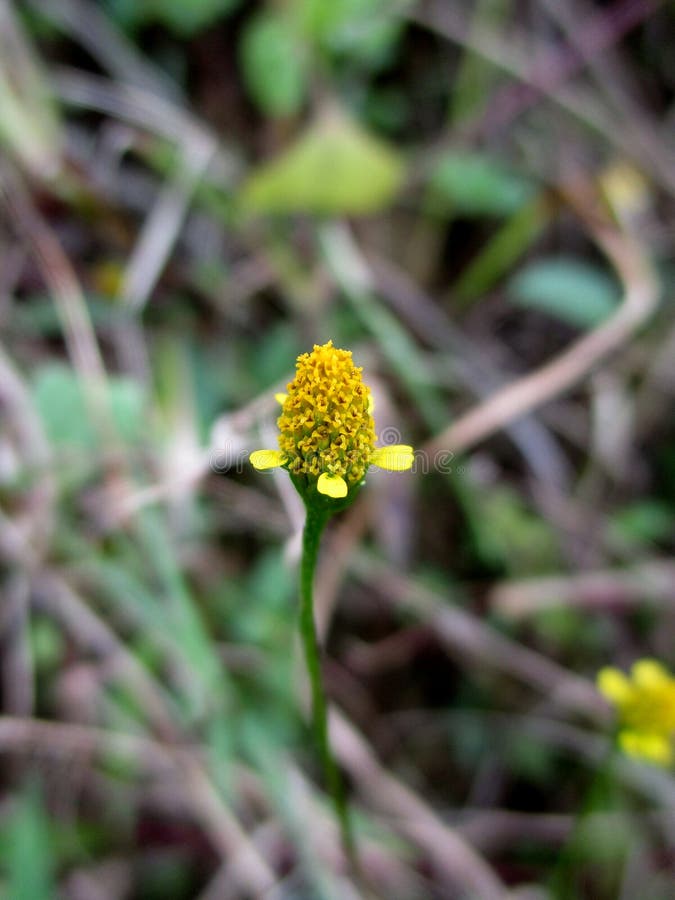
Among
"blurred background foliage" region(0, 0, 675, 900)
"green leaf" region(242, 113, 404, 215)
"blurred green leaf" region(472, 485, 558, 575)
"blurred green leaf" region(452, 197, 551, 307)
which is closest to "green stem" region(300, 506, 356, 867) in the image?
"blurred background foliage" region(0, 0, 675, 900)

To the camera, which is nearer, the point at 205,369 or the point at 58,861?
the point at 58,861

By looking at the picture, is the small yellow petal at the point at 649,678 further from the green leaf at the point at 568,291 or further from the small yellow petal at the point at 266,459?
the green leaf at the point at 568,291

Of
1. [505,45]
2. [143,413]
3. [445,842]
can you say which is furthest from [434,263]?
[445,842]

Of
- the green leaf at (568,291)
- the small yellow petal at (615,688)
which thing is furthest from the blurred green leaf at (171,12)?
the small yellow petal at (615,688)

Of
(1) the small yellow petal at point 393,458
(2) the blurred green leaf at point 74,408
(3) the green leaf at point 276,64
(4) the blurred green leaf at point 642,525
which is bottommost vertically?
(1) the small yellow petal at point 393,458

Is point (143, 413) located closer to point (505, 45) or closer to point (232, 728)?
point (232, 728)

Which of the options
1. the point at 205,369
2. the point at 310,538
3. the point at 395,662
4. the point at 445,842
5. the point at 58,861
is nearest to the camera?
the point at 310,538

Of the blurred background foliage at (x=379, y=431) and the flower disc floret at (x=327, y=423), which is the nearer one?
the flower disc floret at (x=327, y=423)

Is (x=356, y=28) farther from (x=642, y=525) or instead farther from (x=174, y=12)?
(x=642, y=525)
